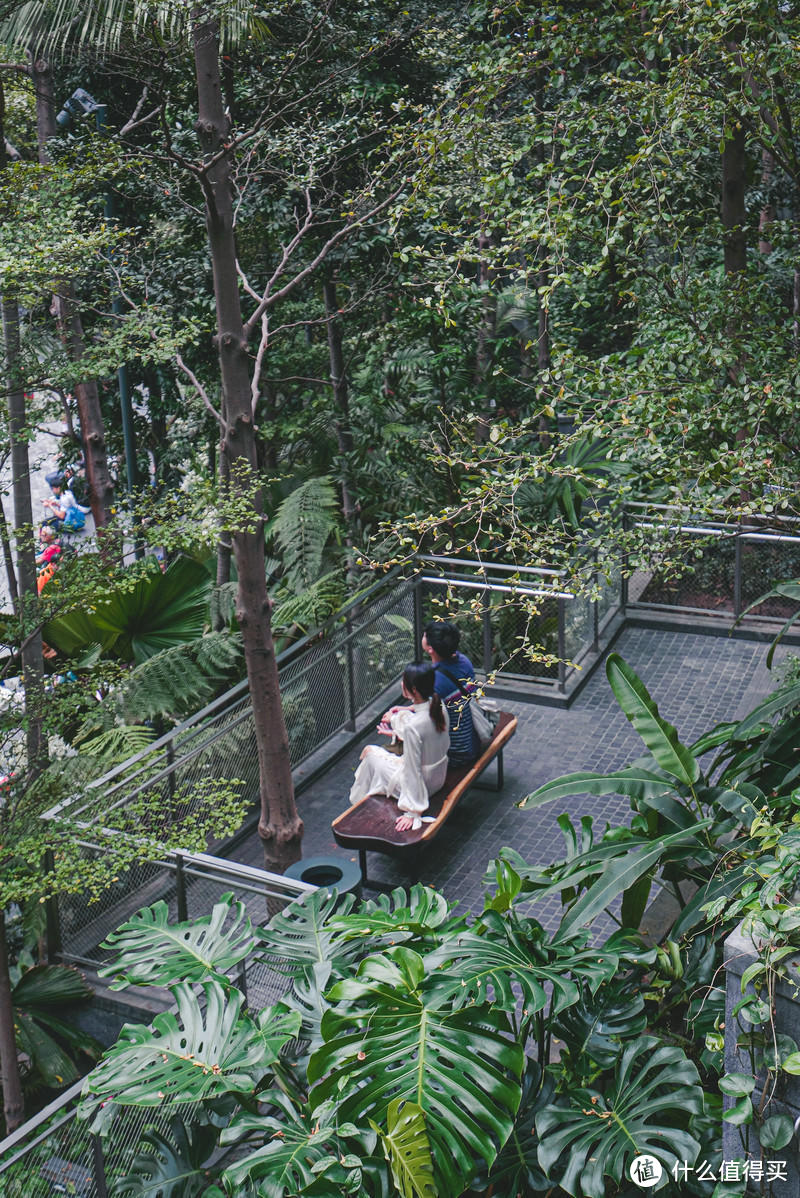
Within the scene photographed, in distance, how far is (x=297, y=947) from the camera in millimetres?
4973

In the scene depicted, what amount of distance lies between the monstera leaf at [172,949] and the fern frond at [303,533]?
6.53m

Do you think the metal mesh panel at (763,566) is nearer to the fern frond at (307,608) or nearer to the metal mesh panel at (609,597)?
the metal mesh panel at (609,597)

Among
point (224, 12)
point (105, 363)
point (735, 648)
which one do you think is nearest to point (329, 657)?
point (105, 363)

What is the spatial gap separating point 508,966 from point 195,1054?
1231 millimetres

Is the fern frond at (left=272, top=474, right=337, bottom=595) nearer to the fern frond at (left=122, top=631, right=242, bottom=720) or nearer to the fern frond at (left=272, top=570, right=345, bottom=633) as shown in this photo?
the fern frond at (left=272, top=570, right=345, bottom=633)

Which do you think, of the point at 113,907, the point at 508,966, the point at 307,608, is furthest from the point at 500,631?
the point at 508,966

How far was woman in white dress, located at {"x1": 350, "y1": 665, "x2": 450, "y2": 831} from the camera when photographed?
7.49m

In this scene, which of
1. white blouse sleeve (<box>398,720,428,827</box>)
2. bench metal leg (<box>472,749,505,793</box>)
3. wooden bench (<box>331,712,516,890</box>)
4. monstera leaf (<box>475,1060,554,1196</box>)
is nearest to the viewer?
monstera leaf (<box>475,1060,554,1196</box>)

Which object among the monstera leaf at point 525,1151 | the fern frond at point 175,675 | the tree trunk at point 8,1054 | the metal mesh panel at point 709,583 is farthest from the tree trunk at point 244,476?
the metal mesh panel at point 709,583

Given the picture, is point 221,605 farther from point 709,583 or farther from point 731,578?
point 731,578

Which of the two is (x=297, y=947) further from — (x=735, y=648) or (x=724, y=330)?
(x=735, y=648)

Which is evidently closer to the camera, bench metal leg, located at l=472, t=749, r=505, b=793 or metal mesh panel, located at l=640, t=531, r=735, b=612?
bench metal leg, located at l=472, t=749, r=505, b=793

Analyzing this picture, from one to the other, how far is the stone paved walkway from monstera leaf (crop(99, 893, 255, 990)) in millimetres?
2776

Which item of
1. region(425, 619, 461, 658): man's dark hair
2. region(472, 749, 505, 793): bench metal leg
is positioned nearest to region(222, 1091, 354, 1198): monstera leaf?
region(425, 619, 461, 658): man's dark hair
